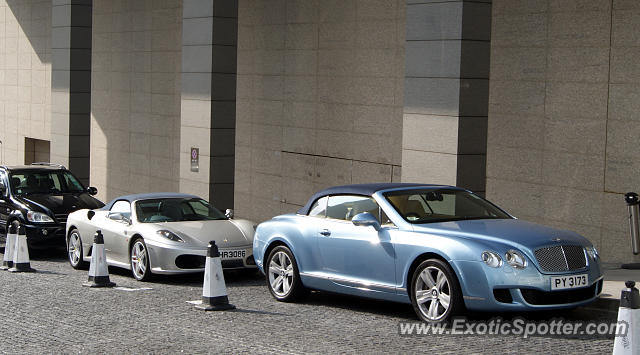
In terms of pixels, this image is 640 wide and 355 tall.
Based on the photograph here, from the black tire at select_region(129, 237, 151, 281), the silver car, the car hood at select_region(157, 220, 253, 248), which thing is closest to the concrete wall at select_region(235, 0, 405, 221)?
the silver car

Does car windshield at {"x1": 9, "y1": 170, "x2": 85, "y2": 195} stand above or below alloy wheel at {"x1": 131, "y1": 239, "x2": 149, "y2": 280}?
above

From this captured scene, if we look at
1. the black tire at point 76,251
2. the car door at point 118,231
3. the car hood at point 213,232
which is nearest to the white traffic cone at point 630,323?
the car hood at point 213,232

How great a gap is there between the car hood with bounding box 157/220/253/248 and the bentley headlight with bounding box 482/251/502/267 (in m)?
5.16

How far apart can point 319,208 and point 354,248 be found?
42.5 inches

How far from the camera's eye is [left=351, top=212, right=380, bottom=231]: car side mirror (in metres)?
10.4

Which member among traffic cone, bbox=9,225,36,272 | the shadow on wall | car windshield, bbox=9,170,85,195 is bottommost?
traffic cone, bbox=9,225,36,272

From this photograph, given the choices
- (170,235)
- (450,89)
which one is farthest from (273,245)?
(450,89)

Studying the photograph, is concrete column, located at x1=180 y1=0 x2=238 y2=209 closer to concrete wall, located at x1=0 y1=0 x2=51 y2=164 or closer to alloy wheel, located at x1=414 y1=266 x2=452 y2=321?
alloy wheel, located at x1=414 y1=266 x2=452 y2=321

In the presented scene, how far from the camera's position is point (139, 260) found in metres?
14.2

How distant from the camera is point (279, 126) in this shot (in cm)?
2200

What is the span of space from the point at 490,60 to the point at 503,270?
7.18 metres

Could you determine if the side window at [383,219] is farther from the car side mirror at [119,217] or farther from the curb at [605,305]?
the car side mirror at [119,217]

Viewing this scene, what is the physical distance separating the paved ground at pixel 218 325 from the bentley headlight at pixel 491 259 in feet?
2.28

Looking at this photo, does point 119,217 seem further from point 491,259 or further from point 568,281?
point 568,281
